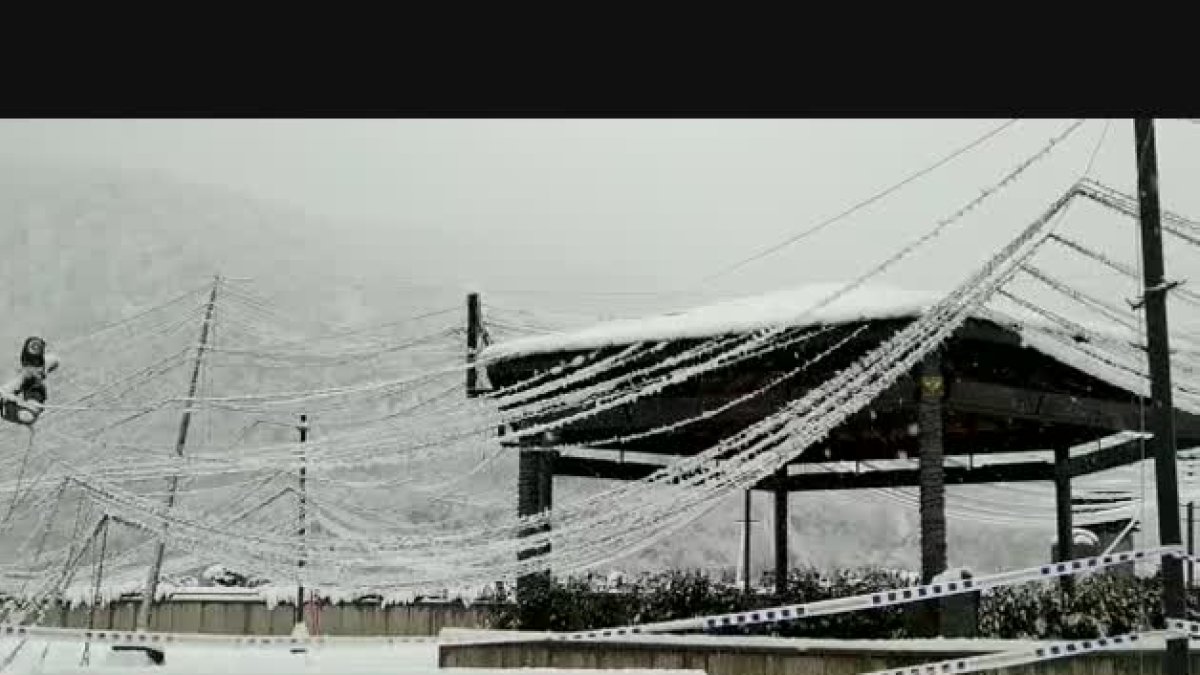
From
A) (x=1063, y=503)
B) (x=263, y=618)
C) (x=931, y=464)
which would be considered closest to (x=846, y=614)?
(x=931, y=464)

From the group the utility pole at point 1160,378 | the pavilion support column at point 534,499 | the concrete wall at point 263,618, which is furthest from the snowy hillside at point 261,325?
the utility pole at point 1160,378

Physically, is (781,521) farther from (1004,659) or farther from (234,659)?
(1004,659)

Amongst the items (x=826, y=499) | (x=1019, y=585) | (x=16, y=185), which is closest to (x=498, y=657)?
(x=1019, y=585)

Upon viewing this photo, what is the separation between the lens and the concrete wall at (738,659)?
39.5 ft

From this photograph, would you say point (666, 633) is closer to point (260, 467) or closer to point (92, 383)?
point (260, 467)

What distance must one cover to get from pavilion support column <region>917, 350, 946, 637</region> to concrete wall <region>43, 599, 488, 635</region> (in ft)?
58.2

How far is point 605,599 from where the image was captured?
16.0m

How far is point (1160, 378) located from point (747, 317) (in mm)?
6221

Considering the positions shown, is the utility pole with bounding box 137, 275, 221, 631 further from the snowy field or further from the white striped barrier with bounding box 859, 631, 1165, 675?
the white striped barrier with bounding box 859, 631, 1165, 675

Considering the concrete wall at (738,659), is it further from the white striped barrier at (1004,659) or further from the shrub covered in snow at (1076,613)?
the shrub covered in snow at (1076,613)

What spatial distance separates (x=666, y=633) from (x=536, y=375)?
380 centimetres

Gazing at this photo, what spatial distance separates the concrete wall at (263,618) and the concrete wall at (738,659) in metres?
14.6

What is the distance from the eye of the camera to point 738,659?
1377 cm

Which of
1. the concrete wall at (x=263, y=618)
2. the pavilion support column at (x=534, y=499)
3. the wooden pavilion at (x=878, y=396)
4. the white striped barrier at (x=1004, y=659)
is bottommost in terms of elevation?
the concrete wall at (x=263, y=618)
